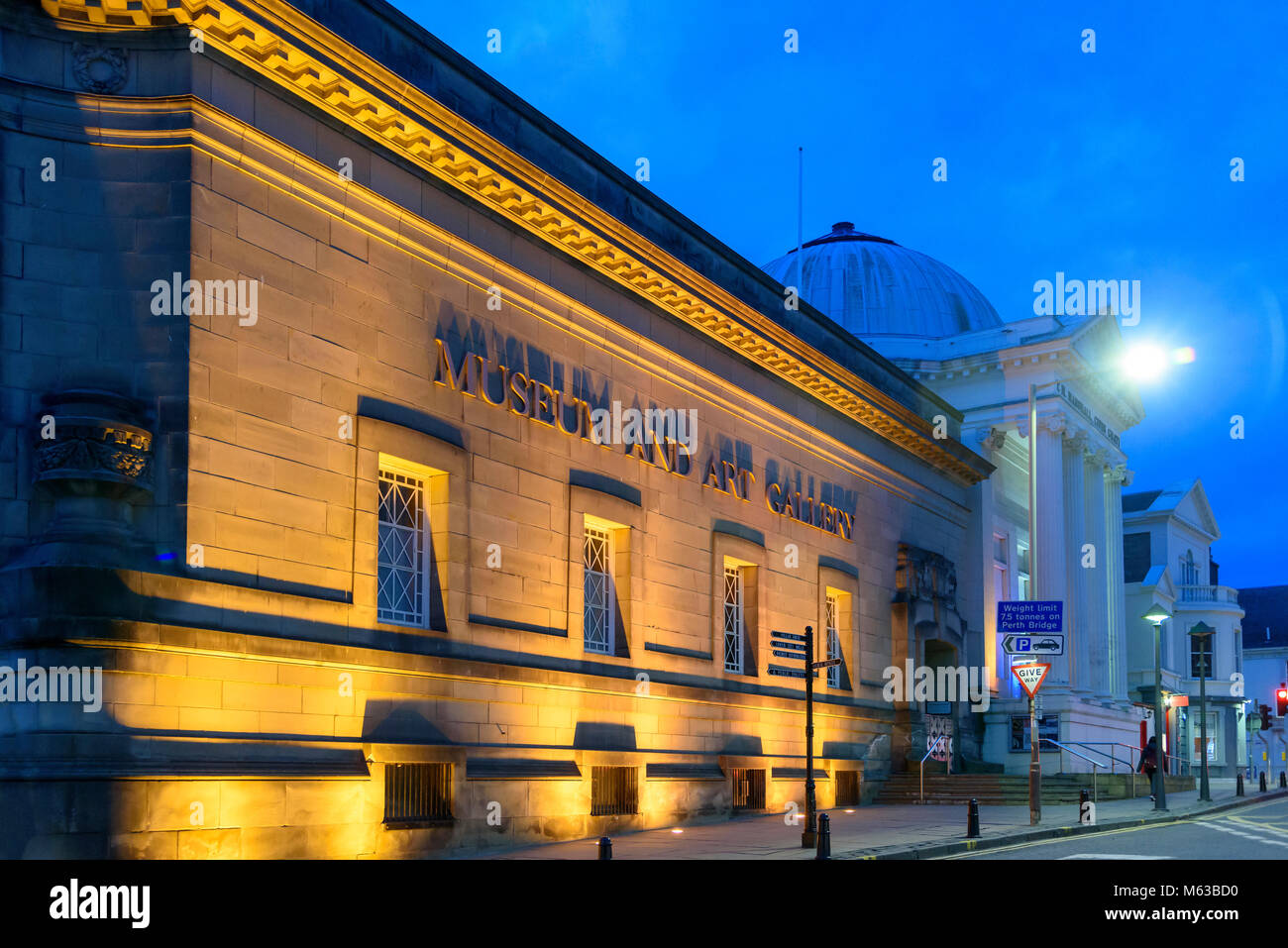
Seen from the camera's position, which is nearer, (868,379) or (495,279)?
(495,279)

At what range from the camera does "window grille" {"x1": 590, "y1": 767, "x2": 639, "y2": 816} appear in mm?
21625

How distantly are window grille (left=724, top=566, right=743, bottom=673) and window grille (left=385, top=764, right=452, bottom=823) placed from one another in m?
9.88

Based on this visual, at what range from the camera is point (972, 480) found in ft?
139

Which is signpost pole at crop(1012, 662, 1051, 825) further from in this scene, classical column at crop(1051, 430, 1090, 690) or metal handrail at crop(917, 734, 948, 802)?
classical column at crop(1051, 430, 1090, 690)

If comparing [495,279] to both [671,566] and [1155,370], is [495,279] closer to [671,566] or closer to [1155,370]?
[671,566]

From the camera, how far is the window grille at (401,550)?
1814 cm

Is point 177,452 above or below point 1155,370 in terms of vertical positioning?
below

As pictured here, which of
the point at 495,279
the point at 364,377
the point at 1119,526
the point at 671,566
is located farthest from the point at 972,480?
the point at 364,377

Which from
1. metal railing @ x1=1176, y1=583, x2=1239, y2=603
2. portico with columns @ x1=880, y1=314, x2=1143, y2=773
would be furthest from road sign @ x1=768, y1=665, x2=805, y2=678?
metal railing @ x1=1176, y1=583, x2=1239, y2=603

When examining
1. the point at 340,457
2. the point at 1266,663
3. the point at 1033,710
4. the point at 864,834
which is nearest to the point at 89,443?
the point at 340,457

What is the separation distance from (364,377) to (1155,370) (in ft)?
56.1

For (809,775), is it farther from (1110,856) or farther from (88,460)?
(88,460)

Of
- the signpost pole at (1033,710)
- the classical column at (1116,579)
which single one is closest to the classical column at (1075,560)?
the classical column at (1116,579)

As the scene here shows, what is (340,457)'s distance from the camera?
17.0 metres
